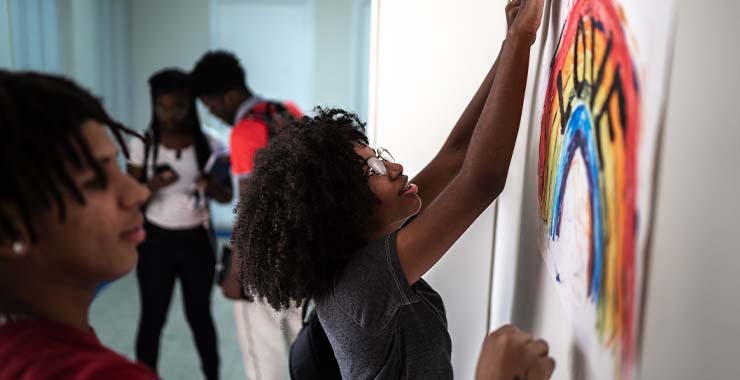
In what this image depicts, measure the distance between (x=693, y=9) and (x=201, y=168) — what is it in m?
2.21

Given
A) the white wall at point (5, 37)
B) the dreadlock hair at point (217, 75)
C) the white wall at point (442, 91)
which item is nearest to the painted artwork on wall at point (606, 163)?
the white wall at point (442, 91)

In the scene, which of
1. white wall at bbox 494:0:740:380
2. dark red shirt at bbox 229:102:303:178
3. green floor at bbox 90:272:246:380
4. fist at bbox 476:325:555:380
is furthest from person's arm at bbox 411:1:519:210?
green floor at bbox 90:272:246:380

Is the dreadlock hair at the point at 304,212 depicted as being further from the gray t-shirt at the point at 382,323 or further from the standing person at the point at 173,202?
the standing person at the point at 173,202

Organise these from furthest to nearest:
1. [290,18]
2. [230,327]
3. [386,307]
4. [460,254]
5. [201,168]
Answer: [290,18] → [230,327] → [201,168] → [460,254] → [386,307]

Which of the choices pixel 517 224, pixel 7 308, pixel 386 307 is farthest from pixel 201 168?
pixel 7 308

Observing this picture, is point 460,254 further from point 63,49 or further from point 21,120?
point 63,49

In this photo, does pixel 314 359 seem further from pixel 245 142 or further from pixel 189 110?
pixel 189 110

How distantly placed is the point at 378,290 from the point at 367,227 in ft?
0.48

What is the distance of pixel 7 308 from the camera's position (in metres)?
0.62

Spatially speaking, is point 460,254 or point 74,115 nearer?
point 74,115

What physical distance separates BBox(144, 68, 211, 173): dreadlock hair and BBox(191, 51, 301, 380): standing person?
2.9 inches

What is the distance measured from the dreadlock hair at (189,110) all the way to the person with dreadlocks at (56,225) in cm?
190

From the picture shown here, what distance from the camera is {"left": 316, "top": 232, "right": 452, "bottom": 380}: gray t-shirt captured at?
3.19 ft

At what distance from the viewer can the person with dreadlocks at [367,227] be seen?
99 cm
